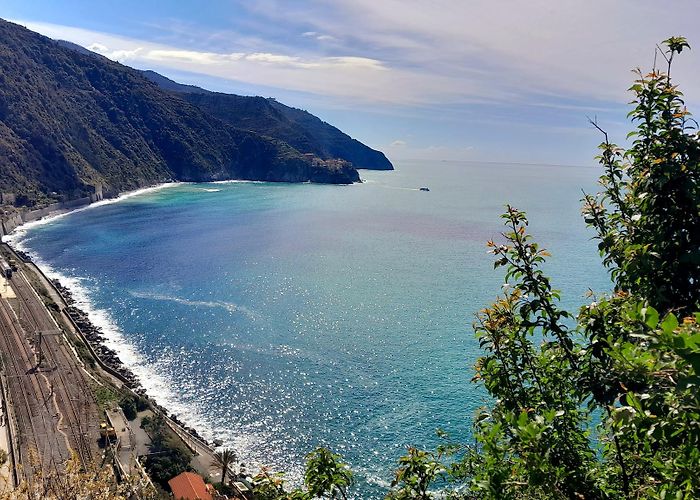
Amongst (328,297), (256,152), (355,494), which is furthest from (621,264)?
(256,152)

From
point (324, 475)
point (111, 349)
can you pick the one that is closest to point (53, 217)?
point (111, 349)

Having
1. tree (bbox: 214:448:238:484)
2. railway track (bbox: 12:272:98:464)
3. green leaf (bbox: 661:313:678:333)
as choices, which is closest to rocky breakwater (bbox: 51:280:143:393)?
railway track (bbox: 12:272:98:464)

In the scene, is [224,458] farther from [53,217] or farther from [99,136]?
[99,136]

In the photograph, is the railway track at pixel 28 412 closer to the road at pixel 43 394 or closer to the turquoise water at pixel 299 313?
the road at pixel 43 394

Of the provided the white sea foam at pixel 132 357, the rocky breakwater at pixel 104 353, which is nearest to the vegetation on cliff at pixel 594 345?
the rocky breakwater at pixel 104 353

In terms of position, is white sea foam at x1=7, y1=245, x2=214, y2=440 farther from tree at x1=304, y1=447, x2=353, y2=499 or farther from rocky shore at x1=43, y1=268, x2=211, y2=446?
tree at x1=304, y1=447, x2=353, y2=499

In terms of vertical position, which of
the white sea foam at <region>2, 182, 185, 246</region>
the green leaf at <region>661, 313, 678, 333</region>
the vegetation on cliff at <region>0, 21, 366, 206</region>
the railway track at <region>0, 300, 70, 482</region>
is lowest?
the railway track at <region>0, 300, 70, 482</region>
